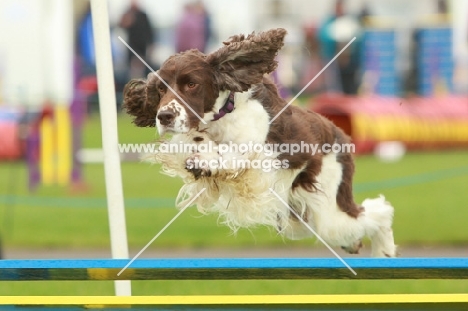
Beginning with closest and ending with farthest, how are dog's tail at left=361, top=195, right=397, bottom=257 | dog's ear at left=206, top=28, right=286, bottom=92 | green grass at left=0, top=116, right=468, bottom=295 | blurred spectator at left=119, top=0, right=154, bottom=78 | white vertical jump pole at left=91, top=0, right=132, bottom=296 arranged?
1. dog's ear at left=206, top=28, right=286, bottom=92
2. white vertical jump pole at left=91, top=0, right=132, bottom=296
3. dog's tail at left=361, top=195, right=397, bottom=257
4. green grass at left=0, top=116, right=468, bottom=295
5. blurred spectator at left=119, top=0, right=154, bottom=78

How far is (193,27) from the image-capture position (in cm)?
Answer: 1920

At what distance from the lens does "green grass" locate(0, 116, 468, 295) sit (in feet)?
22.9

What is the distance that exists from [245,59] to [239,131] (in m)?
0.33

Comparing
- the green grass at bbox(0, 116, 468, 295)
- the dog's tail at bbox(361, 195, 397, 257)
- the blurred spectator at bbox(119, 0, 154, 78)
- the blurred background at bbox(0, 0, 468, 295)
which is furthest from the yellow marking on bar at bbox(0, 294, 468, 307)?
the blurred spectator at bbox(119, 0, 154, 78)

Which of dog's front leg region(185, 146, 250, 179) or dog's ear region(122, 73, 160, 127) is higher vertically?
dog's ear region(122, 73, 160, 127)

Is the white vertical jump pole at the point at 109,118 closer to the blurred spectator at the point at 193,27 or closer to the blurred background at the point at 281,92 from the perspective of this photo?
the blurred background at the point at 281,92

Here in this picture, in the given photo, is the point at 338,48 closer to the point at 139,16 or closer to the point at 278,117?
the point at 139,16

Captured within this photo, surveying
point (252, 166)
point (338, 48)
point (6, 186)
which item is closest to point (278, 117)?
point (252, 166)

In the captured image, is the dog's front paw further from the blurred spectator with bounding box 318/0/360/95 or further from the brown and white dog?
the blurred spectator with bounding box 318/0/360/95

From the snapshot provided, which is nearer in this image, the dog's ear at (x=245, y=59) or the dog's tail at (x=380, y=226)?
the dog's ear at (x=245, y=59)

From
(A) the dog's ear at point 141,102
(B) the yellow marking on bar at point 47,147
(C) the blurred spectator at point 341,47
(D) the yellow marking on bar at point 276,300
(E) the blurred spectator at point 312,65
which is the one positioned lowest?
(D) the yellow marking on bar at point 276,300

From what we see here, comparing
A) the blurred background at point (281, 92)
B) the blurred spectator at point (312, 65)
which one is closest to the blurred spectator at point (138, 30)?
the blurred background at point (281, 92)

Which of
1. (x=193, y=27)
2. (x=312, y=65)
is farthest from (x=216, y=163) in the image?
(x=312, y=65)

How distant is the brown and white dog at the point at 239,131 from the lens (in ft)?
14.5
